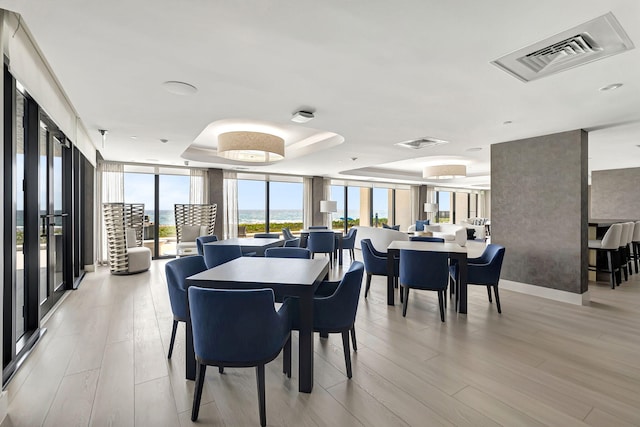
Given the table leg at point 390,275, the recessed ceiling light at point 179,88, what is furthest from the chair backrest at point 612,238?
the recessed ceiling light at point 179,88

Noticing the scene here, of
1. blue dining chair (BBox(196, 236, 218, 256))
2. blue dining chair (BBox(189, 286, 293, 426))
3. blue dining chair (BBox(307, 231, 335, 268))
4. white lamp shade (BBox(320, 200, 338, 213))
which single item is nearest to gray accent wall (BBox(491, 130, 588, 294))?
blue dining chair (BBox(307, 231, 335, 268))

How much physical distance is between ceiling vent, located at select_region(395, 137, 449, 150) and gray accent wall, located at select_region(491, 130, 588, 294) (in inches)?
39.9

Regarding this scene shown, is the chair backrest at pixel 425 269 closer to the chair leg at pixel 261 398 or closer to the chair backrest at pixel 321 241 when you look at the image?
the chair leg at pixel 261 398

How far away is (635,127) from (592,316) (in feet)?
8.49

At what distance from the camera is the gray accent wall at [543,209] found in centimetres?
408

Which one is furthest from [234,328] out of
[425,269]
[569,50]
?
[569,50]

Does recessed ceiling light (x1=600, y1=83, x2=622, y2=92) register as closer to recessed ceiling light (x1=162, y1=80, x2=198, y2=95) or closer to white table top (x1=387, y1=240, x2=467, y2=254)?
white table top (x1=387, y1=240, x2=467, y2=254)

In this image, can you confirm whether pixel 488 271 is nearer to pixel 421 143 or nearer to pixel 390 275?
pixel 390 275

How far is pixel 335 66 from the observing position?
7.69 ft

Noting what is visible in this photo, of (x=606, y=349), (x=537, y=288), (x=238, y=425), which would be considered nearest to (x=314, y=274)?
(x=238, y=425)

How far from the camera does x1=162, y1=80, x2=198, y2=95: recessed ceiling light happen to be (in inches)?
105

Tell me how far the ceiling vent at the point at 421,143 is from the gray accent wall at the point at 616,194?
5.97 meters

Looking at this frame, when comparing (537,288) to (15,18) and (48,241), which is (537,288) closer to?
(15,18)

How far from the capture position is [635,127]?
401 cm
